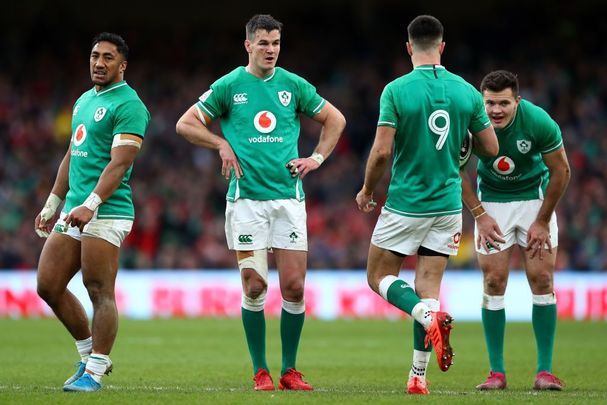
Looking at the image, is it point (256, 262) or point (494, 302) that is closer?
point (256, 262)

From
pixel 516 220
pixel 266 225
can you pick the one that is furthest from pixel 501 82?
pixel 266 225

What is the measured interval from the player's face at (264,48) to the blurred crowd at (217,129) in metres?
14.7

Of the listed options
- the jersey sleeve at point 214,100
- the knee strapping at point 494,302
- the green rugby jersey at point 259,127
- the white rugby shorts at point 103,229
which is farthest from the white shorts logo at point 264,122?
the knee strapping at point 494,302

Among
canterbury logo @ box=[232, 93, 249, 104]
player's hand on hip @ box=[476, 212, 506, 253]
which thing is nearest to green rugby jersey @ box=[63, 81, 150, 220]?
canterbury logo @ box=[232, 93, 249, 104]

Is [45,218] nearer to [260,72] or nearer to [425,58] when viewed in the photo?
[260,72]

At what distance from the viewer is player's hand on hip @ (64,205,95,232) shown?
863 centimetres

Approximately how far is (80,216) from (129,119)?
87 centimetres

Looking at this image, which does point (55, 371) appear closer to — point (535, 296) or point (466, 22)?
point (535, 296)

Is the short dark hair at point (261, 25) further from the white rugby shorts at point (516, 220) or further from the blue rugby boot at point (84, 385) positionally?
the blue rugby boot at point (84, 385)

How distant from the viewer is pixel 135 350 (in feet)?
49.1

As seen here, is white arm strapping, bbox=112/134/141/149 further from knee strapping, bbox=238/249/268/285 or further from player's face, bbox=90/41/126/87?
knee strapping, bbox=238/249/268/285

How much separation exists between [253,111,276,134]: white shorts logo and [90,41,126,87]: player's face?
113 centimetres

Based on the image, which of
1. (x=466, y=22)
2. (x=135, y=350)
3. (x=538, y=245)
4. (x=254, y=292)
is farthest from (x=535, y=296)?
(x=466, y=22)

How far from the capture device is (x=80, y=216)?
8.62m
